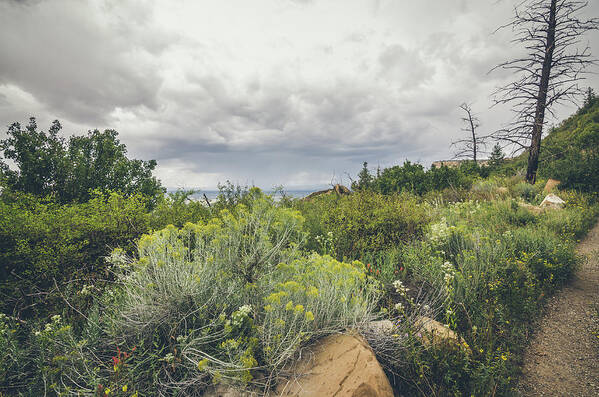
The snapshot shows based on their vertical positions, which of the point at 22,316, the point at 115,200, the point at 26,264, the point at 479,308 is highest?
the point at 115,200

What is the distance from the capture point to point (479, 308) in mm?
3471

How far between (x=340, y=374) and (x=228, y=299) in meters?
1.33

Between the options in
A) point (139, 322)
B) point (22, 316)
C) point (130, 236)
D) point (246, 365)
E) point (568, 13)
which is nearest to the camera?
point (246, 365)

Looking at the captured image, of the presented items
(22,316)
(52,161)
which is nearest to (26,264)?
(22,316)

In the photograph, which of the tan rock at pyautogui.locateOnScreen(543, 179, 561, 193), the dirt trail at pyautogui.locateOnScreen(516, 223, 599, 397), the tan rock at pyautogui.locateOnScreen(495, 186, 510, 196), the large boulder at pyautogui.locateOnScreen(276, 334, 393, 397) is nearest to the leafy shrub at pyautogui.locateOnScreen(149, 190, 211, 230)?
the large boulder at pyautogui.locateOnScreen(276, 334, 393, 397)

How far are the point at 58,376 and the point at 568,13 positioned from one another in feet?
64.4

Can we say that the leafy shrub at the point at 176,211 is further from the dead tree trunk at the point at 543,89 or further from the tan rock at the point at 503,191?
the dead tree trunk at the point at 543,89

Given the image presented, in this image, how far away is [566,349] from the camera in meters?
3.17

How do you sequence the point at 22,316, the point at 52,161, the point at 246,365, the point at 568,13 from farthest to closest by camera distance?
the point at 568,13, the point at 52,161, the point at 22,316, the point at 246,365

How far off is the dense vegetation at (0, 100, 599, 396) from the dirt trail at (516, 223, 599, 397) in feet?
0.51

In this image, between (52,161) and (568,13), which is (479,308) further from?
(568,13)

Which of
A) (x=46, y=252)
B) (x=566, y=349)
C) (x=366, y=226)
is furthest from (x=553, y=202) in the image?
(x=46, y=252)

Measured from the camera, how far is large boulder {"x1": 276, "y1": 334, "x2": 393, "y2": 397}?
2.03 m

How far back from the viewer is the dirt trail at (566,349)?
8.82 ft
